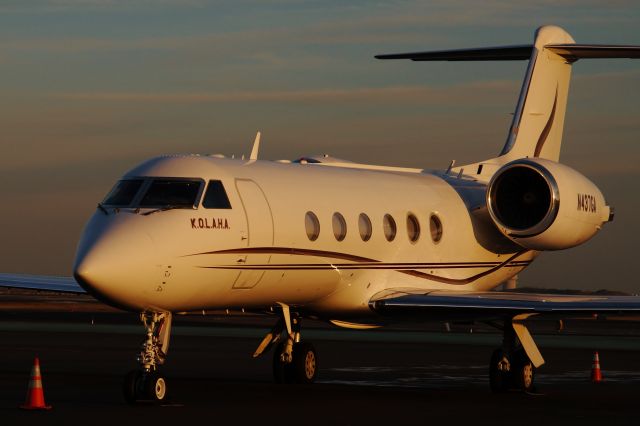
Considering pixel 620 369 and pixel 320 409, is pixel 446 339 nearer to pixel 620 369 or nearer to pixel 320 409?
pixel 620 369

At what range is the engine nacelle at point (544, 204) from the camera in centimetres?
2214

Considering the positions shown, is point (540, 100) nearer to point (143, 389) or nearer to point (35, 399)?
point (143, 389)

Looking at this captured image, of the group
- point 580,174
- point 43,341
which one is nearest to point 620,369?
point 580,174

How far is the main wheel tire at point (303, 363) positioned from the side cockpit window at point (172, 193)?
4.31 metres

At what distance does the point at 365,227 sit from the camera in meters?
21.3

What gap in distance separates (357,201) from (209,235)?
425 cm

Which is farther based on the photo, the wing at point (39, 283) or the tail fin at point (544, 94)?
the tail fin at point (544, 94)

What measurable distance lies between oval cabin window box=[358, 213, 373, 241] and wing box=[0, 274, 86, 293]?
4523mm

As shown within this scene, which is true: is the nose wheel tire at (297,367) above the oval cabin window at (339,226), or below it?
below

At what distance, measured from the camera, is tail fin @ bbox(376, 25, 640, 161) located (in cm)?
2611

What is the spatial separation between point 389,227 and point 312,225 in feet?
7.42

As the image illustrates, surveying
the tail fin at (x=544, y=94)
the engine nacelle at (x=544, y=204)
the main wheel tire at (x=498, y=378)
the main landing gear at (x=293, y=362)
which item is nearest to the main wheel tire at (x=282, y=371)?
the main landing gear at (x=293, y=362)

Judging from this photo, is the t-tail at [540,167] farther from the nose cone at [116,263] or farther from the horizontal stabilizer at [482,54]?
the nose cone at [116,263]

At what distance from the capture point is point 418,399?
18703 mm
